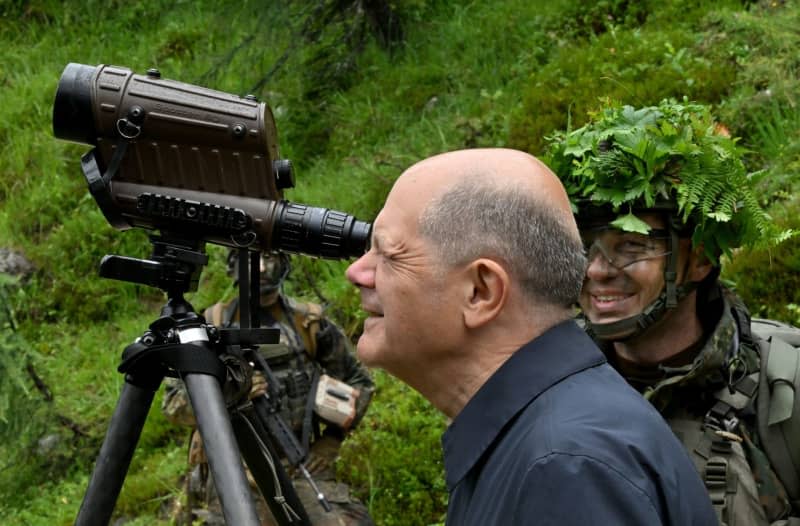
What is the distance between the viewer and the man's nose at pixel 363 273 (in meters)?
2.06

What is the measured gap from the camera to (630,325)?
3355mm

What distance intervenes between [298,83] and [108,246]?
2.78 meters

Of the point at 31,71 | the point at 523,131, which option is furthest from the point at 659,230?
the point at 31,71

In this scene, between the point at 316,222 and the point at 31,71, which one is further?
the point at 31,71

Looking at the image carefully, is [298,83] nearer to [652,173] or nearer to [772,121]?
[772,121]

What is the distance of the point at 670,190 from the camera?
3.37m

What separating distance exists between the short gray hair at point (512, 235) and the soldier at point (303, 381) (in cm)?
361

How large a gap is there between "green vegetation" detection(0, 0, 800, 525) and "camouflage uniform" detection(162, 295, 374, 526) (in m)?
0.70

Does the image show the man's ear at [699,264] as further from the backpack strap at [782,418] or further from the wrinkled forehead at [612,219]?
the backpack strap at [782,418]

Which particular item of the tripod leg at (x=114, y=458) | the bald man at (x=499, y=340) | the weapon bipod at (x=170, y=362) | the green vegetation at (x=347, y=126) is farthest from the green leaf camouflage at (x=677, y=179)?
the green vegetation at (x=347, y=126)

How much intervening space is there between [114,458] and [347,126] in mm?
8428

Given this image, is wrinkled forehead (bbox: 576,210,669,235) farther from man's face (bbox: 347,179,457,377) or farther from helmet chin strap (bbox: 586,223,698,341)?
man's face (bbox: 347,179,457,377)

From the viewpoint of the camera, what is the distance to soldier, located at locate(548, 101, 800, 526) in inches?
125

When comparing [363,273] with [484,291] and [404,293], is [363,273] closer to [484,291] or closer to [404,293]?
[404,293]
